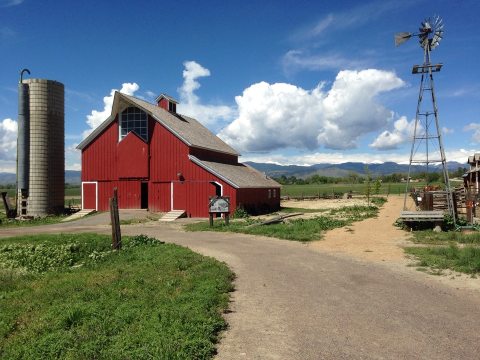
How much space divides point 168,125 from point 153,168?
4030 millimetres

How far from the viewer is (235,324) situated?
26.4 feet

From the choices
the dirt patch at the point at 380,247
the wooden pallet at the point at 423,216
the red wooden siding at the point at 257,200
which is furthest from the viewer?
the red wooden siding at the point at 257,200

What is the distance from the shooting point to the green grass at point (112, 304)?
691cm

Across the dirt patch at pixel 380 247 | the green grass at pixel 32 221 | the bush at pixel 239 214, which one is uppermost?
the bush at pixel 239 214

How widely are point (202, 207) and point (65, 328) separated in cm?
2709

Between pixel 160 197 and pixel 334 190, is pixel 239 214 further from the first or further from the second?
pixel 334 190

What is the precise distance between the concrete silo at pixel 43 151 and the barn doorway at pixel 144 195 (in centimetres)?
755

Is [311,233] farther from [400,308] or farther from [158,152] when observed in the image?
[158,152]

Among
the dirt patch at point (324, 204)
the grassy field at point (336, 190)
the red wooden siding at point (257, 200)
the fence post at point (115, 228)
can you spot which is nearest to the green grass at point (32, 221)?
the red wooden siding at point (257, 200)

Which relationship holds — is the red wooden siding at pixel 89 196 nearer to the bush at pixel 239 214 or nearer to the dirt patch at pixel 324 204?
the bush at pixel 239 214

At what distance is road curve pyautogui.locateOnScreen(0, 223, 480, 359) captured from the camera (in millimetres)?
6785

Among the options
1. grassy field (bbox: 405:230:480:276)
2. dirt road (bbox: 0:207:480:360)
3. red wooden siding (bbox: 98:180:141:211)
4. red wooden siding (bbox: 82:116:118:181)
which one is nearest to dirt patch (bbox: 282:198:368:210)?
red wooden siding (bbox: 98:180:141:211)

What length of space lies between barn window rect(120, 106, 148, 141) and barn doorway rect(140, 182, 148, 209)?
4231mm

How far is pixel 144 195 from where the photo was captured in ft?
128
